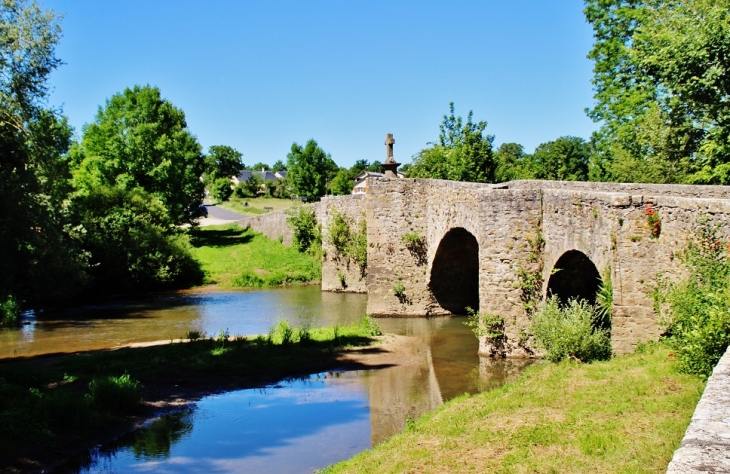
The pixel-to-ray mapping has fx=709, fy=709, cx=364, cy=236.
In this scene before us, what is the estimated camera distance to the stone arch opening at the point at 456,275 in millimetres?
21109

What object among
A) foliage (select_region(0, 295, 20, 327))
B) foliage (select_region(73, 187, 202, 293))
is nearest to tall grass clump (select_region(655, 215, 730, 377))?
foliage (select_region(0, 295, 20, 327))

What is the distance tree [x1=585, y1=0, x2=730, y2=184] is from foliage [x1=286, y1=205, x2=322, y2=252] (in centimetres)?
1345

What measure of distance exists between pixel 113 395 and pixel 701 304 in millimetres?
9274

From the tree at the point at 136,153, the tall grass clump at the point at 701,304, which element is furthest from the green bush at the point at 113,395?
the tree at the point at 136,153

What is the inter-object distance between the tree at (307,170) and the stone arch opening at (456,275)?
4372 cm

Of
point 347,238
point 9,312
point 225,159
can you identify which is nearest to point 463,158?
point 347,238

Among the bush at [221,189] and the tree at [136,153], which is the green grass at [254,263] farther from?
the bush at [221,189]

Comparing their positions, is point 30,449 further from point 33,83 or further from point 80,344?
point 33,83

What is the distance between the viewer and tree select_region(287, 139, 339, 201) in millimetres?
66188

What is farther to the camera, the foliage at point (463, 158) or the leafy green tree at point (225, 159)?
the leafy green tree at point (225, 159)

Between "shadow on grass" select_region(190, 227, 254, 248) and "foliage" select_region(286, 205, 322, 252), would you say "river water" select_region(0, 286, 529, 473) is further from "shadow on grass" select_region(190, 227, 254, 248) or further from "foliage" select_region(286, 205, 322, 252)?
"shadow on grass" select_region(190, 227, 254, 248)

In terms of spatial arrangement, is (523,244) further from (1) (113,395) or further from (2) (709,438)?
(2) (709,438)

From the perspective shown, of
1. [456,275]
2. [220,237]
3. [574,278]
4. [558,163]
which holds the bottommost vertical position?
[456,275]

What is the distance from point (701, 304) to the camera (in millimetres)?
8852
